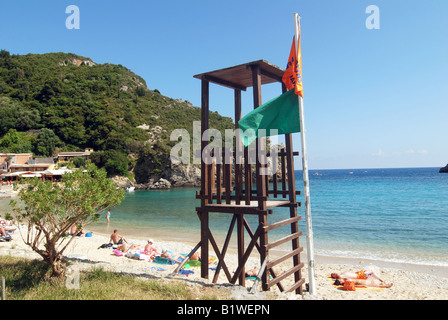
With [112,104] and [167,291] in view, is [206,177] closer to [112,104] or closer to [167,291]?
[167,291]

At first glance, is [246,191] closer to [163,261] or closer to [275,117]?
[275,117]

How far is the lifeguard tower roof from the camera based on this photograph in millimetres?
6786

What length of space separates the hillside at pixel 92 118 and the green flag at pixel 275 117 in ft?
204

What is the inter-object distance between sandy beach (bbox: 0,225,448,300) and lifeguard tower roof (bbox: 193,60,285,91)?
4807mm

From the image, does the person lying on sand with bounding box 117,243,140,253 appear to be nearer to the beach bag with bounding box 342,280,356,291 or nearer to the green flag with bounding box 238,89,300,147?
the beach bag with bounding box 342,280,356,291

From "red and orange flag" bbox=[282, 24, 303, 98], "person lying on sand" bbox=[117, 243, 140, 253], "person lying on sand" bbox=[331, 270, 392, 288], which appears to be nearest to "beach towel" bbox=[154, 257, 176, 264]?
"person lying on sand" bbox=[117, 243, 140, 253]

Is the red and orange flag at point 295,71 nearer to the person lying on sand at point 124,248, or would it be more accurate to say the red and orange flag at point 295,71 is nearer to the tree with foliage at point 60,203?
the tree with foliage at point 60,203

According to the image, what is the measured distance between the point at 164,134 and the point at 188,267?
218 feet

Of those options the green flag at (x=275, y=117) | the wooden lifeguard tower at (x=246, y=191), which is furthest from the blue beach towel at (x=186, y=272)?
the green flag at (x=275, y=117)

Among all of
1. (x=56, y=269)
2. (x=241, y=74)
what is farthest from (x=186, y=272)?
(x=241, y=74)

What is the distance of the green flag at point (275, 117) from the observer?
20.9ft

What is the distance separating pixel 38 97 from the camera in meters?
84.2
